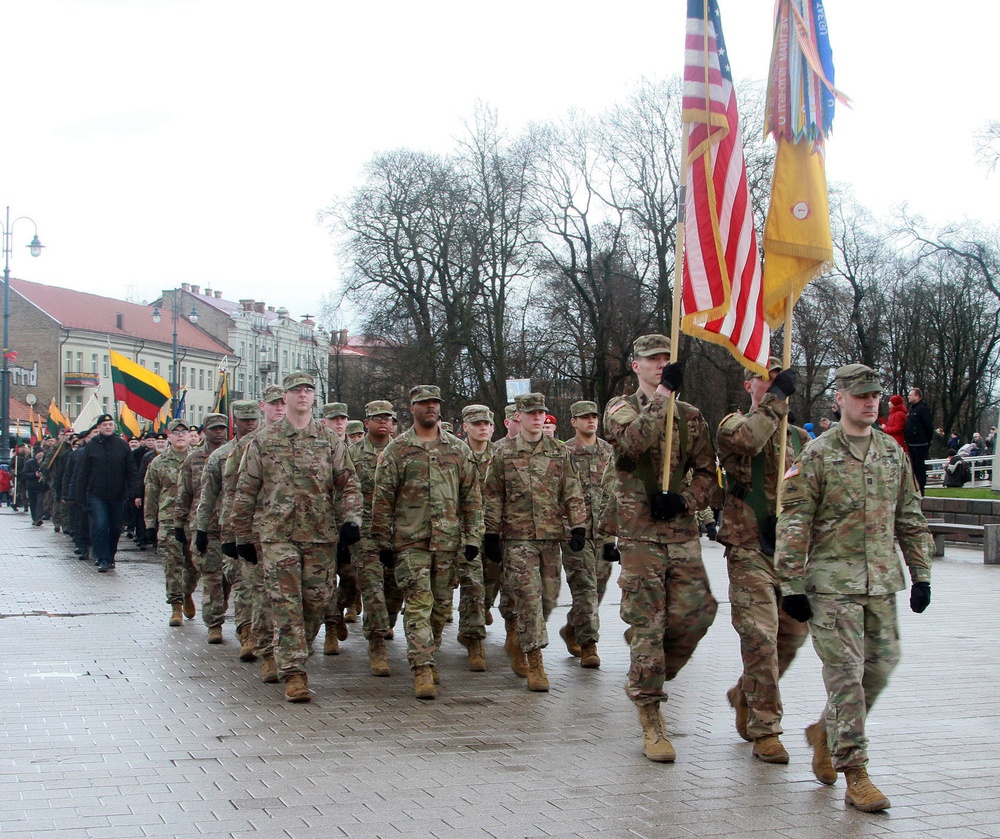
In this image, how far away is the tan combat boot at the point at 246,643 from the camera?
967 centimetres

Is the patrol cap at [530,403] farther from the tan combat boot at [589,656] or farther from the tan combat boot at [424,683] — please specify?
the tan combat boot at [424,683]

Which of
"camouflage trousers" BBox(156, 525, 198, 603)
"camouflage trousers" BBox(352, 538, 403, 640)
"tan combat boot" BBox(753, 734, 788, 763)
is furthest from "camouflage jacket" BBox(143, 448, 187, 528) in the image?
"tan combat boot" BBox(753, 734, 788, 763)

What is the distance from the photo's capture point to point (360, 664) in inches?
376

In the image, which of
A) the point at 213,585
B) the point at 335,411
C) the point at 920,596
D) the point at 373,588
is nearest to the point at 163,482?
the point at 335,411

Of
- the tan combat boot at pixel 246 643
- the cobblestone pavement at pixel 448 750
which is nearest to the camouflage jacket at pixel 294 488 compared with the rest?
the cobblestone pavement at pixel 448 750

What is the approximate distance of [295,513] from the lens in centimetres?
848

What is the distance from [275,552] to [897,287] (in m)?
51.8

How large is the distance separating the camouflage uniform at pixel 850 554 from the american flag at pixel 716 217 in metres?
1.20

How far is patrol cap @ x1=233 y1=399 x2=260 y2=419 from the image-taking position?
10953 millimetres

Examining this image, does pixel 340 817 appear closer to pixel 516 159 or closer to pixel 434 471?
pixel 434 471

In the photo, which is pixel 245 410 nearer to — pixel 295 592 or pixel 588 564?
pixel 295 592

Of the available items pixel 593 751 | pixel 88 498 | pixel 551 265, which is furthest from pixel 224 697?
pixel 551 265

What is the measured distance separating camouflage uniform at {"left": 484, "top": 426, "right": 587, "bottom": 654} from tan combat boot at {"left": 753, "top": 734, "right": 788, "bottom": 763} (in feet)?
8.75

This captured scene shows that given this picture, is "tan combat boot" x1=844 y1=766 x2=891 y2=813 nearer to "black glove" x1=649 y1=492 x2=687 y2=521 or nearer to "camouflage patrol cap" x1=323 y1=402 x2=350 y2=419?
"black glove" x1=649 y1=492 x2=687 y2=521
